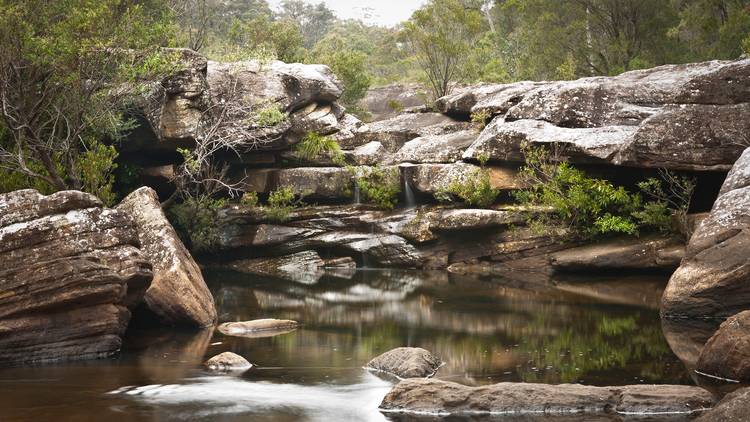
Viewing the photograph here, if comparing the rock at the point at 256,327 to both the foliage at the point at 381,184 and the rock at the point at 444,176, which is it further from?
the foliage at the point at 381,184

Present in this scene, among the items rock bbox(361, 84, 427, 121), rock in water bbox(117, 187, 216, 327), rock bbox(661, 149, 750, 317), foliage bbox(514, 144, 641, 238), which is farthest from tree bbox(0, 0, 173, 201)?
rock bbox(361, 84, 427, 121)

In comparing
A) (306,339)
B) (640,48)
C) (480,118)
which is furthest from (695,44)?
(306,339)

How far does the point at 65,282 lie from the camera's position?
15.2m

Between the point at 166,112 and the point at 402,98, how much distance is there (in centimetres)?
2492

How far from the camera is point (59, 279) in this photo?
15.1 m

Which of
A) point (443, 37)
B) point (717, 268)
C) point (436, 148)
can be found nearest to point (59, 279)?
point (717, 268)

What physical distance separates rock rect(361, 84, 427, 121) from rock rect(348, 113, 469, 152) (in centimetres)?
1033

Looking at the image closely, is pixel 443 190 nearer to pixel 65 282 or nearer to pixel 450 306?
pixel 450 306

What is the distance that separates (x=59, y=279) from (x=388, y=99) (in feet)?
127

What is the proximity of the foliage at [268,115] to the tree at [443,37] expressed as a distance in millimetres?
13569

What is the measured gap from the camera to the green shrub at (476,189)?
3073 cm

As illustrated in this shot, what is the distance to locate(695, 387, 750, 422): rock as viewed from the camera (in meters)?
9.24

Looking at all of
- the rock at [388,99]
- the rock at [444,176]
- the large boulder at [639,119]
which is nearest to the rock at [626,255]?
the large boulder at [639,119]

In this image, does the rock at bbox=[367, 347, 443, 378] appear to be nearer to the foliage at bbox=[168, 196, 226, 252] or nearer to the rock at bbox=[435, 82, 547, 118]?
the foliage at bbox=[168, 196, 226, 252]
